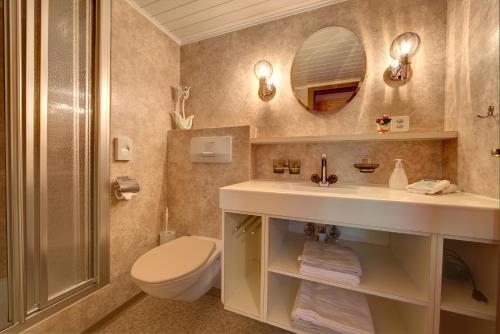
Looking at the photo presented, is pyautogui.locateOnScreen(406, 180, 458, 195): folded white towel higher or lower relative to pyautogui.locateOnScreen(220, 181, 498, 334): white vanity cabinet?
higher

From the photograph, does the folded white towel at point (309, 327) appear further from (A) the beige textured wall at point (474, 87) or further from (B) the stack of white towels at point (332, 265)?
(A) the beige textured wall at point (474, 87)

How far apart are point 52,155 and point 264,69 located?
1382 millimetres

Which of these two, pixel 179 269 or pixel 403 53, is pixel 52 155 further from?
pixel 403 53

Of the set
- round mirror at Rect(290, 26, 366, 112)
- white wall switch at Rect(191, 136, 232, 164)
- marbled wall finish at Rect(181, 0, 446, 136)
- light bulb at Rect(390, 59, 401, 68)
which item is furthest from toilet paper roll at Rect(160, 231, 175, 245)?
light bulb at Rect(390, 59, 401, 68)

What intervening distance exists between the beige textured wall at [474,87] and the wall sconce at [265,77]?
990mm

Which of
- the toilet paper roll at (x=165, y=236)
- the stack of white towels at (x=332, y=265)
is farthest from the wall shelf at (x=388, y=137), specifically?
the toilet paper roll at (x=165, y=236)

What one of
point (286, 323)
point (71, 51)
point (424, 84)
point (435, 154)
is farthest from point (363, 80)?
point (71, 51)

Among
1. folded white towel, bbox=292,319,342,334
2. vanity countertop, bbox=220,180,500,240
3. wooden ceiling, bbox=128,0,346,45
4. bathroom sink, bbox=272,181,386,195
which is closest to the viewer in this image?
vanity countertop, bbox=220,180,500,240

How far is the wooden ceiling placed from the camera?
4.38ft

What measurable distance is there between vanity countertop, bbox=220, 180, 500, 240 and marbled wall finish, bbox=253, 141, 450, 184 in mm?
311

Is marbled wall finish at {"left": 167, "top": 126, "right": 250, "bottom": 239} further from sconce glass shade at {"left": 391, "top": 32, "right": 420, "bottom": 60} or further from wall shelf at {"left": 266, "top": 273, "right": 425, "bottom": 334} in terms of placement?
sconce glass shade at {"left": 391, "top": 32, "right": 420, "bottom": 60}

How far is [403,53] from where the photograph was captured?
1129mm

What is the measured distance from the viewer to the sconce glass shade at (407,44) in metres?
1.12

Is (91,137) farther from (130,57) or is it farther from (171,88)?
(171,88)
